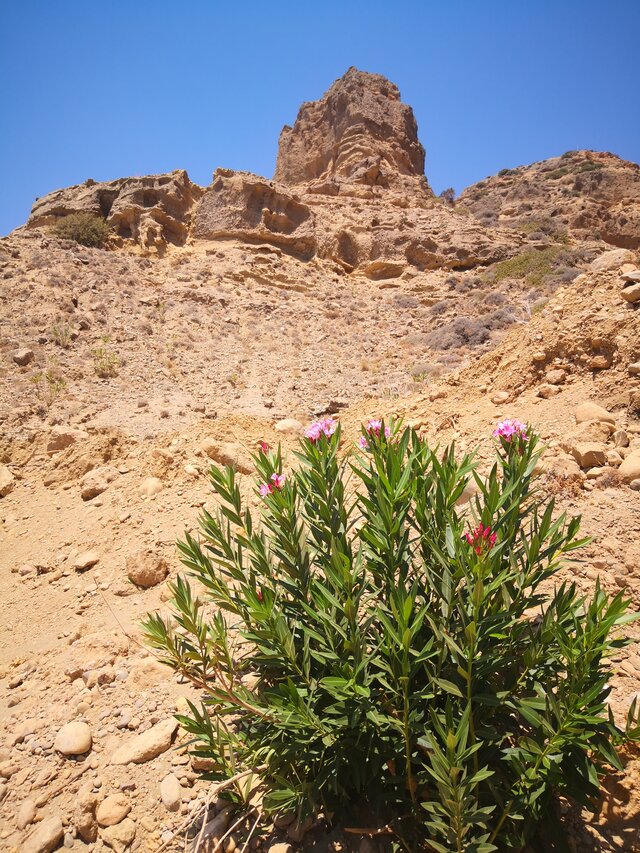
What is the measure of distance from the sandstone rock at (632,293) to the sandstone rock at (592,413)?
5.13 feet

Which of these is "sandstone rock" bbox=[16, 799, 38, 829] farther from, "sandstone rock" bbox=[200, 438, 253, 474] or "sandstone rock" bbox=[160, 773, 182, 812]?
"sandstone rock" bbox=[200, 438, 253, 474]

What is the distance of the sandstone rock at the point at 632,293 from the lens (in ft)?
16.2

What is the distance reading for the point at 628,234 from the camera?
888 inches

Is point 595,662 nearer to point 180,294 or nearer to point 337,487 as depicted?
point 337,487

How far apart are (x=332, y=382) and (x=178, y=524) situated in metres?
6.97

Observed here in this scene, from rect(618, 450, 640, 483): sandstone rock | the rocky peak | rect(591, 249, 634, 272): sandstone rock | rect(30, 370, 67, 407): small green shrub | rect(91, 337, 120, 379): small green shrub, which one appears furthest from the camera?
the rocky peak

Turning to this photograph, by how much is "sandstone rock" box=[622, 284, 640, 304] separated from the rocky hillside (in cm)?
5

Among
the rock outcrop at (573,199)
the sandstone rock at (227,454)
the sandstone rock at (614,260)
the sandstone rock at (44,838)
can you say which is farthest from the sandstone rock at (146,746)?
the rock outcrop at (573,199)

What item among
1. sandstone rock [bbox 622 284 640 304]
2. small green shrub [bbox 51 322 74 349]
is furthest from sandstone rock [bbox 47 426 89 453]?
sandstone rock [bbox 622 284 640 304]

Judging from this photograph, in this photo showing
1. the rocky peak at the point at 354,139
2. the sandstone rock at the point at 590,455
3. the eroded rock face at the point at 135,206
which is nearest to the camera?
the sandstone rock at the point at 590,455

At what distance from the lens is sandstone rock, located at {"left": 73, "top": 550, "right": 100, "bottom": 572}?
4.51 metres

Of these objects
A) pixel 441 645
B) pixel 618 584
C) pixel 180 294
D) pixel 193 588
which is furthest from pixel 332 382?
pixel 441 645

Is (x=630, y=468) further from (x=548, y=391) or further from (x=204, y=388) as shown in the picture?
(x=204, y=388)

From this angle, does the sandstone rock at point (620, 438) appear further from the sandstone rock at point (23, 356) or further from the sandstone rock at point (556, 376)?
the sandstone rock at point (23, 356)
